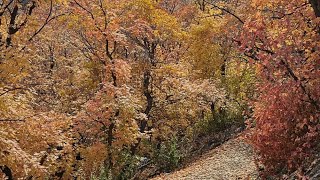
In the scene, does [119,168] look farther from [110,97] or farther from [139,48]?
[139,48]

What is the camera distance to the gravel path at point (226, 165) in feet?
37.7

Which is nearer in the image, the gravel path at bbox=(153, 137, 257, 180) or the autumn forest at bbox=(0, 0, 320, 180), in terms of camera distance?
the autumn forest at bbox=(0, 0, 320, 180)

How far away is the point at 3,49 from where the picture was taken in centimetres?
1097

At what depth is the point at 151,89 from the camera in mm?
17781

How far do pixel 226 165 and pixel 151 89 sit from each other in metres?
5.90

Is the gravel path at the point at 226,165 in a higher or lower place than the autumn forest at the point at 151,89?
lower

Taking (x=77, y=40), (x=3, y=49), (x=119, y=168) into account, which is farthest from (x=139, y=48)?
(x=3, y=49)

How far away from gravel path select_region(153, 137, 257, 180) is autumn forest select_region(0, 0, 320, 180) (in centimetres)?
89

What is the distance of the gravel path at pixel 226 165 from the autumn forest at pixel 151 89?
Result: 89cm

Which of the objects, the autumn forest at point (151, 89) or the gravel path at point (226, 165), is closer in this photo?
the autumn forest at point (151, 89)

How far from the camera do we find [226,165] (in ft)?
43.0

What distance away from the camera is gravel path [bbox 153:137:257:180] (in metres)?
11.5

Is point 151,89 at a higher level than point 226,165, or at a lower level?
higher

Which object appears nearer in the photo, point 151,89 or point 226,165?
point 226,165
